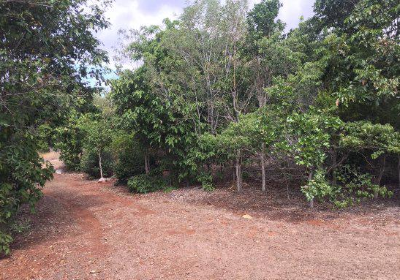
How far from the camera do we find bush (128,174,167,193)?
1009 cm

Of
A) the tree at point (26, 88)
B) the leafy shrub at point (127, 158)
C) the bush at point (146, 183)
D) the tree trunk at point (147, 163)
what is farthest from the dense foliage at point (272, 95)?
the tree at point (26, 88)

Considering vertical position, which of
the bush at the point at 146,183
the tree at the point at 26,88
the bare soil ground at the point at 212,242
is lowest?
the bare soil ground at the point at 212,242

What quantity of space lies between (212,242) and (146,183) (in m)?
5.67

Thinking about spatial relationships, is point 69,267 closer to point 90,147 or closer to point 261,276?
point 261,276

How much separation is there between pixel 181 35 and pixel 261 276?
6.77 meters

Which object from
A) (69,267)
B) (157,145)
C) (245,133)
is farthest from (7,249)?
(157,145)

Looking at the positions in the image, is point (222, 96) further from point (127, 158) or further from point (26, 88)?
point (26, 88)

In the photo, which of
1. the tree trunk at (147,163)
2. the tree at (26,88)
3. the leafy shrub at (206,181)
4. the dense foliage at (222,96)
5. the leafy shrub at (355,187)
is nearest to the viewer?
the tree at (26,88)

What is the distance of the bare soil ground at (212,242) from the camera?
3.94 m

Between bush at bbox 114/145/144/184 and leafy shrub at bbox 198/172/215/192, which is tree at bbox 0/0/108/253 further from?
bush at bbox 114/145/144/184

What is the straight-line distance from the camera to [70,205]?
8.77 metres

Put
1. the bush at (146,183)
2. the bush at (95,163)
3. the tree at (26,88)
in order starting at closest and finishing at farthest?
1. the tree at (26,88)
2. the bush at (146,183)
3. the bush at (95,163)

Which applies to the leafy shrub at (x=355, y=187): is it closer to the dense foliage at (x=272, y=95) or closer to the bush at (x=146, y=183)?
the dense foliage at (x=272, y=95)

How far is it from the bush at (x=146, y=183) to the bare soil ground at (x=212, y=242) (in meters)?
2.02
